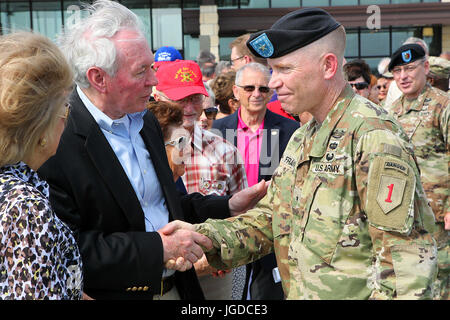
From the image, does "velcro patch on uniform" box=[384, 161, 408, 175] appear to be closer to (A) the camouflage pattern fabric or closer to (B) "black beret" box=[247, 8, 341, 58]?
(B) "black beret" box=[247, 8, 341, 58]

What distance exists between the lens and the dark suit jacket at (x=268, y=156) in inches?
173

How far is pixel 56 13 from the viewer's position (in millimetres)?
23766

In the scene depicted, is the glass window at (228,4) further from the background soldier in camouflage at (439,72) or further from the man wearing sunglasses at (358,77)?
the background soldier in camouflage at (439,72)

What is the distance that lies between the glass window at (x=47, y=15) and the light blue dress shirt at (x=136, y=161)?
73.1 ft

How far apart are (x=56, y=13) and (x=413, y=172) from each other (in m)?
23.6

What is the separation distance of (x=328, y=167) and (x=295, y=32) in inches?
24.1

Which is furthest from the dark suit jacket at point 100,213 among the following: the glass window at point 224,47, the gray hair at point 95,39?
the glass window at point 224,47

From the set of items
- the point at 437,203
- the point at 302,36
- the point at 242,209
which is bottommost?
the point at 437,203

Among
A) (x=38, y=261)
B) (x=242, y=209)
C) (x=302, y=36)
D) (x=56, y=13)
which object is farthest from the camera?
(x=56, y=13)

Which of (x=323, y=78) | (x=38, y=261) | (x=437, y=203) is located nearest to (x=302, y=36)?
(x=323, y=78)

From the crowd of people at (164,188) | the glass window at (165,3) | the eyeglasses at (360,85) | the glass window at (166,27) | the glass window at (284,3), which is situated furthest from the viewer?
the glass window at (165,3)

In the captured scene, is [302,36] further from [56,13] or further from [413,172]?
[56,13]

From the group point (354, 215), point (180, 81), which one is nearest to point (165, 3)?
point (180, 81)
